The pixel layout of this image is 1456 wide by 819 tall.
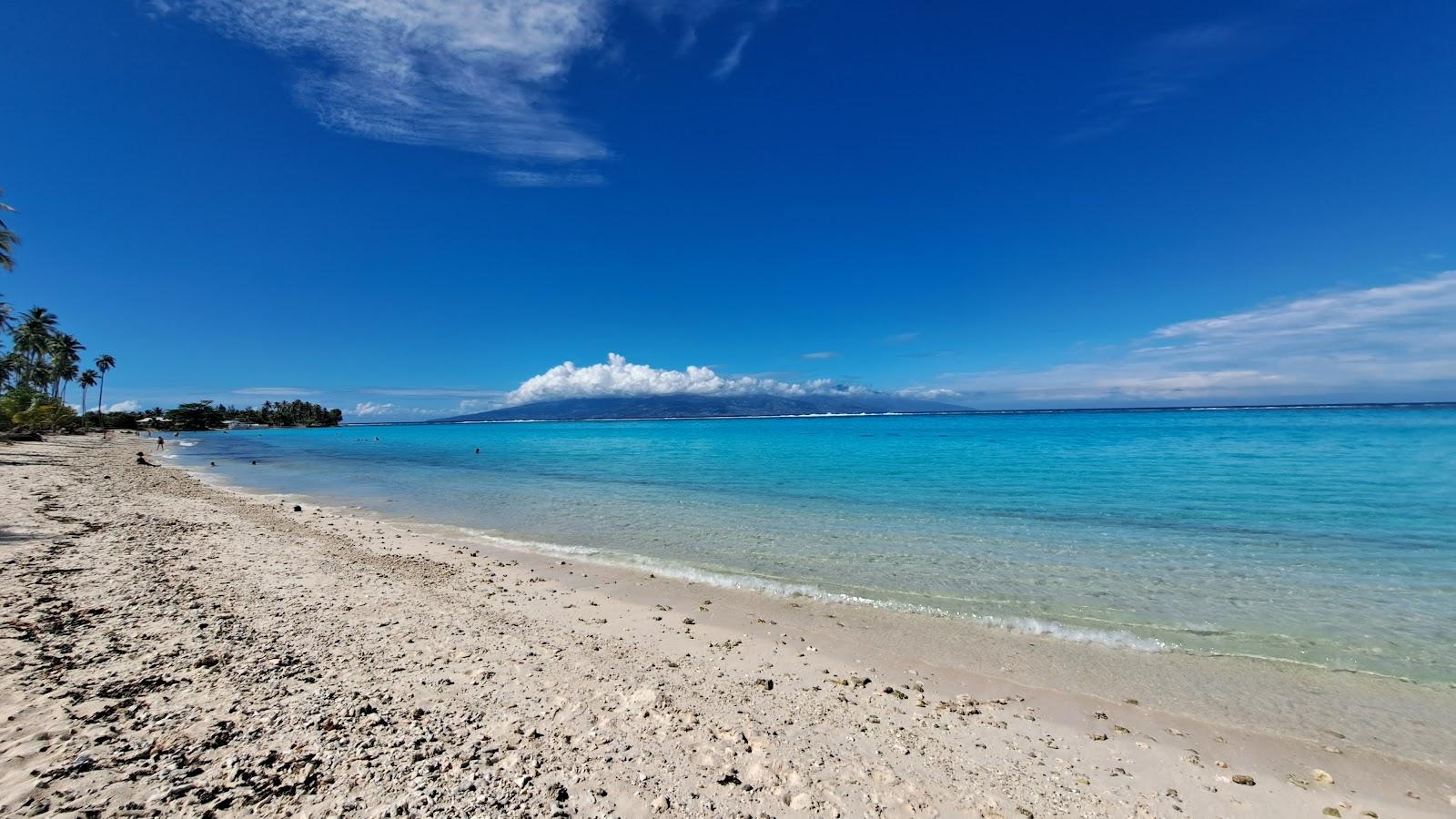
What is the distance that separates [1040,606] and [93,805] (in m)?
10.7

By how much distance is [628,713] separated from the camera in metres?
5.18

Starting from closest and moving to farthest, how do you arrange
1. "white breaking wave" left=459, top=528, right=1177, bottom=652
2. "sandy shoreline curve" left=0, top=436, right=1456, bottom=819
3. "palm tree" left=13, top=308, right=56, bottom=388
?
1. "sandy shoreline curve" left=0, top=436, right=1456, bottom=819
2. "white breaking wave" left=459, top=528, right=1177, bottom=652
3. "palm tree" left=13, top=308, right=56, bottom=388

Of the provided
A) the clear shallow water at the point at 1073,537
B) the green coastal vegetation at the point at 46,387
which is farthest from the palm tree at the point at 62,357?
the clear shallow water at the point at 1073,537

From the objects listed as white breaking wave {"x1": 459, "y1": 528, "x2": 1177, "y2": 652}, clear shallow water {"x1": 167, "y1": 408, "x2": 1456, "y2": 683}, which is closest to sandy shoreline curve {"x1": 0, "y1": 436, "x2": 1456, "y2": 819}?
white breaking wave {"x1": 459, "y1": 528, "x2": 1177, "y2": 652}

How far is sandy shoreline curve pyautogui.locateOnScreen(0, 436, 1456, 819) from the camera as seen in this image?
394 cm

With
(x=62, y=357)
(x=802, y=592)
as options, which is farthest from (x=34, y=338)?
(x=802, y=592)

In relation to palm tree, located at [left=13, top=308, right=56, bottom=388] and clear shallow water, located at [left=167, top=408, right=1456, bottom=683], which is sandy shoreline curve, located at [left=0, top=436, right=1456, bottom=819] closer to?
clear shallow water, located at [left=167, top=408, right=1456, bottom=683]

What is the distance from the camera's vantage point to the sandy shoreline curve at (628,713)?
12.9ft

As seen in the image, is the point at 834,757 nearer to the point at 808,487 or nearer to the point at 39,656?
the point at 39,656

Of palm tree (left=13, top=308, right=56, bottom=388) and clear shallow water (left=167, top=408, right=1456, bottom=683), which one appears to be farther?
palm tree (left=13, top=308, right=56, bottom=388)

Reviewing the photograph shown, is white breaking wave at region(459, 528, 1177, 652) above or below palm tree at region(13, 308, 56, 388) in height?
below

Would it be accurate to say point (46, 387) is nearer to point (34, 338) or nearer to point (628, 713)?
point (34, 338)

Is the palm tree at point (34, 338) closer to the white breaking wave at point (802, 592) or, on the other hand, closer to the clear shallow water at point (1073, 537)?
the clear shallow water at point (1073, 537)

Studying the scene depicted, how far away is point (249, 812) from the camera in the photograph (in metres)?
3.50
